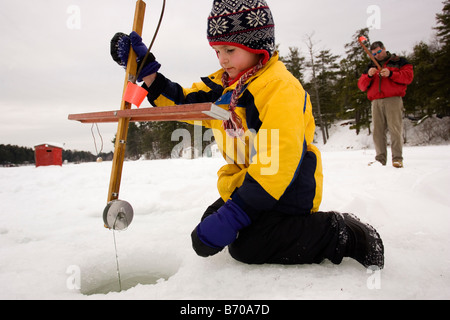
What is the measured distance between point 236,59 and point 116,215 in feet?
4.07

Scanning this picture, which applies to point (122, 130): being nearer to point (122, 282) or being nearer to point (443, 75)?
point (122, 282)

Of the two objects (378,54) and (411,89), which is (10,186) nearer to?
(378,54)

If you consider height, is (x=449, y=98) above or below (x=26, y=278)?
above

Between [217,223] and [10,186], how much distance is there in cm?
512

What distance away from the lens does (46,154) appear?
10.3 m

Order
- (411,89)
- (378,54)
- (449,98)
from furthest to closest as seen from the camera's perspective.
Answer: (411,89)
(449,98)
(378,54)

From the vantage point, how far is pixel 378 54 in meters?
4.65

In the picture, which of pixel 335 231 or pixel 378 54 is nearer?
pixel 335 231

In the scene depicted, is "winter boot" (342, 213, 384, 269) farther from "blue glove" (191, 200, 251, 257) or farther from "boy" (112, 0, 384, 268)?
"blue glove" (191, 200, 251, 257)

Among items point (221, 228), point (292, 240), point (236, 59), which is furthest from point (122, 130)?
point (292, 240)

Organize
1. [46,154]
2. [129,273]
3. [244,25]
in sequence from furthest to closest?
[46,154], [129,273], [244,25]

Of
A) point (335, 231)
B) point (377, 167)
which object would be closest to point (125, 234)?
point (335, 231)

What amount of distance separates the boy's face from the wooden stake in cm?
70
